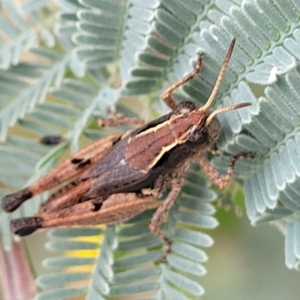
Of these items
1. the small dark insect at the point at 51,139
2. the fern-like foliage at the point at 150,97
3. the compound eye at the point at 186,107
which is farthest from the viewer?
the small dark insect at the point at 51,139

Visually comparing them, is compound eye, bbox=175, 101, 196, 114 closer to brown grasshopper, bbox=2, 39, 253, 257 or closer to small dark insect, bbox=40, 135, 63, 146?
brown grasshopper, bbox=2, 39, 253, 257

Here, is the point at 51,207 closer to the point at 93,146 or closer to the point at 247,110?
the point at 93,146

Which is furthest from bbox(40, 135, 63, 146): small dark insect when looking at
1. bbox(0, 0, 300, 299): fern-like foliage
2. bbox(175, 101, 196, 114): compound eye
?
bbox(175, 101, 196, 114): compound eye

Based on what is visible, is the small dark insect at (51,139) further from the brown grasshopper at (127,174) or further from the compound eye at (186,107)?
the compound eye at (186,107)

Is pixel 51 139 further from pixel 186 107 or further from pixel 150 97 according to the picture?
pixel 186 107

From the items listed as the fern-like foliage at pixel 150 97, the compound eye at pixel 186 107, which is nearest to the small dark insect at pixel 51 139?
the fern-like foliage at pixel 150 97

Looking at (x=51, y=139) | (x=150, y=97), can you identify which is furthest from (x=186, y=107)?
(x=51, y=139)
